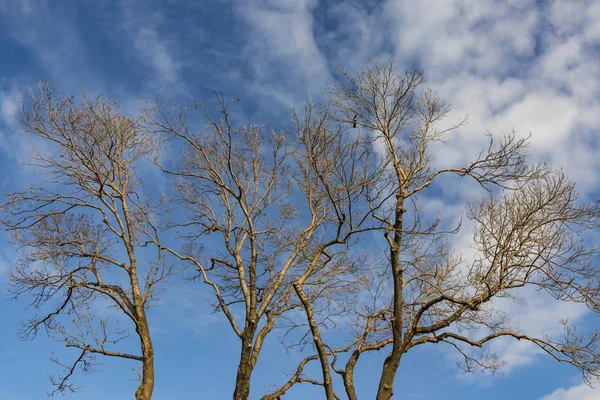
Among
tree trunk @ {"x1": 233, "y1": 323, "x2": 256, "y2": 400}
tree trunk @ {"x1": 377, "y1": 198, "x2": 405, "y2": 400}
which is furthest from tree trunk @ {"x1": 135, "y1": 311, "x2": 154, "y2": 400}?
tree trunk @ {"x1": 377, "y1": 198, "x2": 405, "y2": 400}

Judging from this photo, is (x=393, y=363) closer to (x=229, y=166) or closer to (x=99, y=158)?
(x=229, y=166)

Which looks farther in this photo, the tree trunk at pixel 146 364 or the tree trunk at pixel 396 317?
the tree trunk at pixel 146 364

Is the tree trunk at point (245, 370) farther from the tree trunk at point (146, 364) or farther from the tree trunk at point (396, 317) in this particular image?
the tree trunk at point (396, 317)

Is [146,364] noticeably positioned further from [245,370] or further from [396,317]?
[396,317]

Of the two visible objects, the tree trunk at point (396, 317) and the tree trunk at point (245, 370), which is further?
the tree trunk at point (245, 370)

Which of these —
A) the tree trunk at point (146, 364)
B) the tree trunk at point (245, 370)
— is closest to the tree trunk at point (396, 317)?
the tree trunk at point (245, 370)

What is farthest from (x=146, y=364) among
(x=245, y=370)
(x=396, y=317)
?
(x=396, y=317)

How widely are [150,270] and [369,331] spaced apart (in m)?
5.93

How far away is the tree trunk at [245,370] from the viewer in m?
12.5

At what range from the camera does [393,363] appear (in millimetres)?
11406

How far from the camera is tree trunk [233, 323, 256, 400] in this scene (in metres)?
12.5

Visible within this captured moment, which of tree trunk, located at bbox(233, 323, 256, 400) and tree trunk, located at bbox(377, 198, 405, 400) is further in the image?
tree trunk, located at bbox(233, 323, 256, 400)

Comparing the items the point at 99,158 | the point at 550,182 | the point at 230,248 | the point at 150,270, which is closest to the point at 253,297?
the point at 230,248

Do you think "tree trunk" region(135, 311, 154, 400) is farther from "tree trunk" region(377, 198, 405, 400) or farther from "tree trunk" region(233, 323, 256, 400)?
"tree trunk" region(377, 198, 405, 400)
